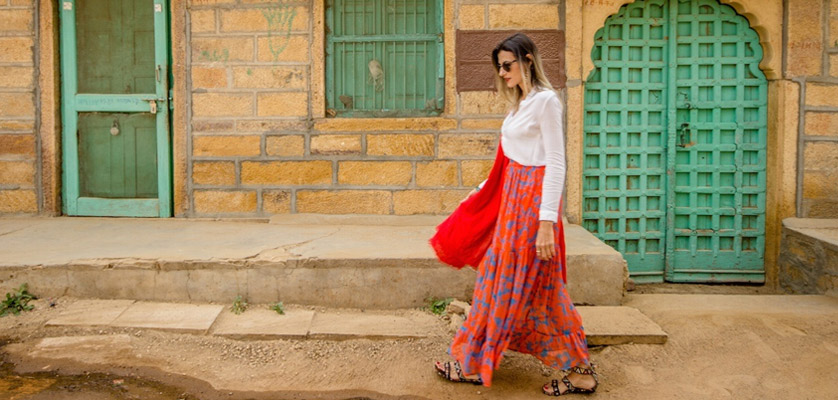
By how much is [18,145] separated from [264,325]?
3497mm

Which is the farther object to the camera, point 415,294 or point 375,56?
point 375,56

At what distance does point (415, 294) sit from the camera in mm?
4223

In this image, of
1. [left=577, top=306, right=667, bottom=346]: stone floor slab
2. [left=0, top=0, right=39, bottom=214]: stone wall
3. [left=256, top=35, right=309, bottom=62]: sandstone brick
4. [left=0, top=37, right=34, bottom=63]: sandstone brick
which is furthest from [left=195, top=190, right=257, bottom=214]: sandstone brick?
[left=577, top=306, right=667, bottom=346]: stone floor slab


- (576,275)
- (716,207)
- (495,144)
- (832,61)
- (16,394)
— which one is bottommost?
(16,394)

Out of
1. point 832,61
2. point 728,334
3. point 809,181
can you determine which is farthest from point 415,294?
point 832,61

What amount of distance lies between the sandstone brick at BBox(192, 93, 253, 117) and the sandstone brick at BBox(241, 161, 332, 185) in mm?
460

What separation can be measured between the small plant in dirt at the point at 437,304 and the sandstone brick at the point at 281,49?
101 inches

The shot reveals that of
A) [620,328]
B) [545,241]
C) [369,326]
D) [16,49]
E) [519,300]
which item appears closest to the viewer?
[545,241]

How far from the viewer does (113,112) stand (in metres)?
5.86

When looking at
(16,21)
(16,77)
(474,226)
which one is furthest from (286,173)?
(474,226)

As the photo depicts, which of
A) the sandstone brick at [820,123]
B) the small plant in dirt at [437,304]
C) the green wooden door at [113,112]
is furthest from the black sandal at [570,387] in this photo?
the green wooden door at [113,112]

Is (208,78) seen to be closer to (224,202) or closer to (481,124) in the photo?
(224,202)

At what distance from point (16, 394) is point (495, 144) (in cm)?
382

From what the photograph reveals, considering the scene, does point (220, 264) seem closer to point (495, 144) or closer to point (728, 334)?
point (495, 144)
